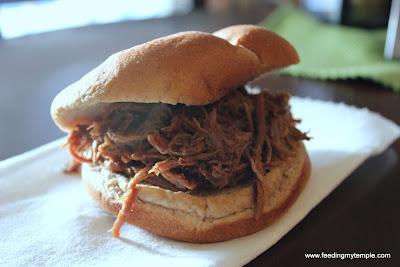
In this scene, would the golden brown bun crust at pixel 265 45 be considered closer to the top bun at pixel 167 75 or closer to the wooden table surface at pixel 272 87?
the top bun at pixel 167 75

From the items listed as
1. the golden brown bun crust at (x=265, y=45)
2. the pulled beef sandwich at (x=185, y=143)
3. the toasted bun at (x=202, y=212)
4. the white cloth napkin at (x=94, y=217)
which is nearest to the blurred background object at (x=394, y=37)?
the white cloth napkin at (x=94, y=217)

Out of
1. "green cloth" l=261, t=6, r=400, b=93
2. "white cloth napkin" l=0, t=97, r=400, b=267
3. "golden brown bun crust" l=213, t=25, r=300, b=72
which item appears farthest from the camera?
"green cloth" l=261, t=6, r=400, b=93

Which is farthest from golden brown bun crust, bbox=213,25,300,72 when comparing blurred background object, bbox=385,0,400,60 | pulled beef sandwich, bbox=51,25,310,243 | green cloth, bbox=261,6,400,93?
blurred background object, bbox=385,0,400,60

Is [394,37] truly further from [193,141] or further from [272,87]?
[193,141]

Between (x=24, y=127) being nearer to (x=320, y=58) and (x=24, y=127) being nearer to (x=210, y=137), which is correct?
(x=210, y=137)

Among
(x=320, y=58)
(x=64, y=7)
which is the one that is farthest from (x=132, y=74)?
(x=64, y=7)

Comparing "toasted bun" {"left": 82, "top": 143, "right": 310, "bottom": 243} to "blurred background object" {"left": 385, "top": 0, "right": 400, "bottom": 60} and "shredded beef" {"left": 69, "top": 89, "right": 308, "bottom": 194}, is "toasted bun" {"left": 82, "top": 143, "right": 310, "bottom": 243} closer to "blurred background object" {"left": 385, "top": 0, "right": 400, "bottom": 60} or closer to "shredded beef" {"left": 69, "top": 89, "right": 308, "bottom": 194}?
"shredded beef" {"left": 69, "top": 89, "right": 308, "bottom": 194}
